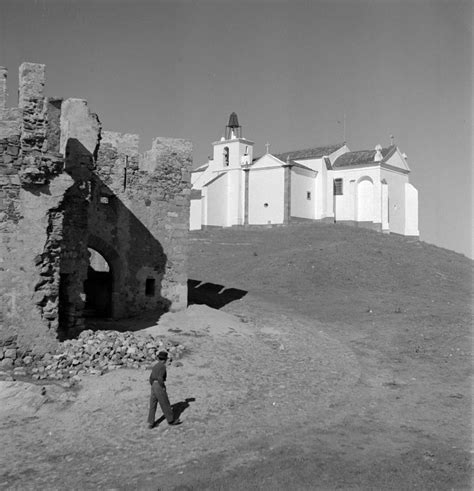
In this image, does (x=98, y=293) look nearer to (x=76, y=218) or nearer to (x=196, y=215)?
(x=76, y=218)

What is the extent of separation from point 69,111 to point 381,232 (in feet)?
117

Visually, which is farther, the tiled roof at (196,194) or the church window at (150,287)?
the tiled roof at (196,194)

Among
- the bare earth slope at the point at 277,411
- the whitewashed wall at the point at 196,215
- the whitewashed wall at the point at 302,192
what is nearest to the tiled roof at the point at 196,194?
the whitewashed wall at the point at 196,215

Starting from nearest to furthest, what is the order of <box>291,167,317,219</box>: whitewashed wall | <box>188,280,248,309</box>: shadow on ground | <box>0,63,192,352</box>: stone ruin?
1. <box>0,63,192,352</box>: stone ruin
2. <box>188,280,248,309</box>: shadow on ground
3. <box>291,167,317,219</box>: whitewashed wall

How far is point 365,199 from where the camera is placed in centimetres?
4819

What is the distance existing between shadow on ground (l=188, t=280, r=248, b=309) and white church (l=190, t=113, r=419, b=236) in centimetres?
2207

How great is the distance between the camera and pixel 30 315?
39.6ft

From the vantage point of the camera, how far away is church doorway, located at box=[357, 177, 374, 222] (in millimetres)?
47875

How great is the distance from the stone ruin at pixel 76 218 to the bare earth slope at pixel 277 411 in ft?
5.97

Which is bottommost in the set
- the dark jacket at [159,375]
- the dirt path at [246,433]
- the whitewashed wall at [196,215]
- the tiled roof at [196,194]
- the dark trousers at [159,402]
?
the dirt path at [246,433]

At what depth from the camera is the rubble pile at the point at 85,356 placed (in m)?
11.7

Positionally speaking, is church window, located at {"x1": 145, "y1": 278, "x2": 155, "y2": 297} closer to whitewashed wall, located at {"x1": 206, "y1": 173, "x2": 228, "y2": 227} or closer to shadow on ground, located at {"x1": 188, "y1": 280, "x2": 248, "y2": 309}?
shadow on ground, located at {"x1": 188, "y1": 280, "x2": 248, "y2": 309}

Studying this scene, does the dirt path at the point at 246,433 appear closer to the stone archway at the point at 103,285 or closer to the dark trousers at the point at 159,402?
the dark trousers at the point at 159,402

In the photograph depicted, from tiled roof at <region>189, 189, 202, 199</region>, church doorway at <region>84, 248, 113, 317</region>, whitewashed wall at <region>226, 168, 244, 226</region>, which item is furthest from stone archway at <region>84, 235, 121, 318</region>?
tiled roof at <region>189, 189, 202, 199</region>
